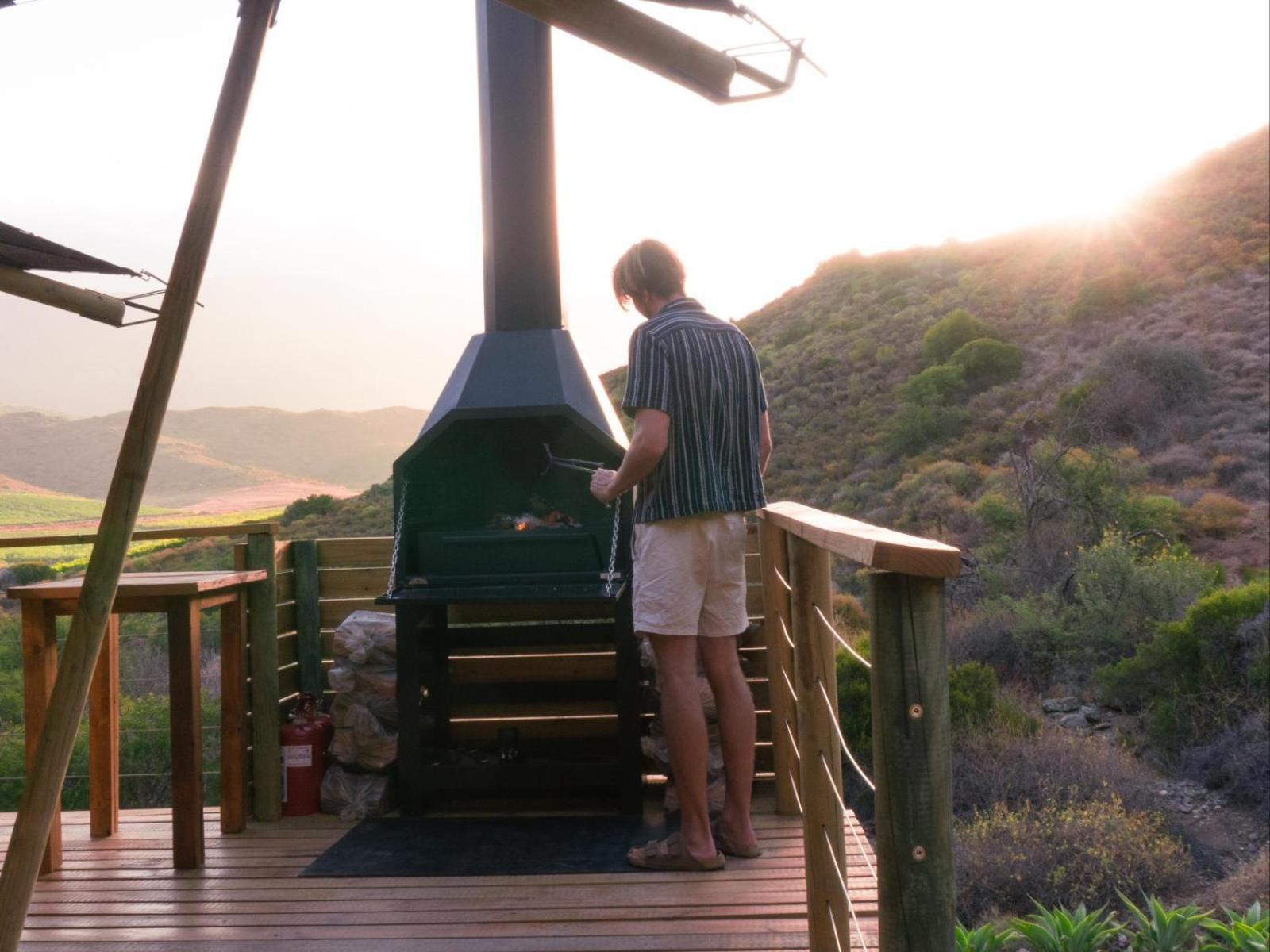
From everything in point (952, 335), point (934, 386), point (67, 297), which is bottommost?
point (67, 297)

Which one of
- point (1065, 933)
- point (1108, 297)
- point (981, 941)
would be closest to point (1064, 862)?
point (1065, 933)

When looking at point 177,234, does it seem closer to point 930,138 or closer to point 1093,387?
point 1093,387

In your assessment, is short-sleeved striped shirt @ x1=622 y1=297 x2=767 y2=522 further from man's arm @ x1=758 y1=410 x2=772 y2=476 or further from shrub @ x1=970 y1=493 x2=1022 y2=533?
shrub @ x1=970 y1=493 x2=1022 y2=533

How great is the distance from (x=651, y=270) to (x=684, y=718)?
4.00 feet

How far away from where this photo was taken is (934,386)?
22.7m

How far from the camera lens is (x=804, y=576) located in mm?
2492

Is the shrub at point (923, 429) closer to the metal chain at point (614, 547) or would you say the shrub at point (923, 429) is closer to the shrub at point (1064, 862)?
the shrub at point (1064, 862)

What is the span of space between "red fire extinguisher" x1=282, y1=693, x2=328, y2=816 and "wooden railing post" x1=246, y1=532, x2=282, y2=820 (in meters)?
0.03

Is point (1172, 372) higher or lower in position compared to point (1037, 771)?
higher

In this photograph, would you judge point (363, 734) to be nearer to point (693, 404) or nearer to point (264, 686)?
point (264, 686)

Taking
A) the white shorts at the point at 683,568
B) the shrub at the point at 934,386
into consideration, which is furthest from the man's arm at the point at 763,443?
the shrub at the point at 934,386

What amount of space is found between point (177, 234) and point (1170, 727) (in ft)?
28.5

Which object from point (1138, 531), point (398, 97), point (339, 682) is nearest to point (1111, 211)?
point (1138, 531)

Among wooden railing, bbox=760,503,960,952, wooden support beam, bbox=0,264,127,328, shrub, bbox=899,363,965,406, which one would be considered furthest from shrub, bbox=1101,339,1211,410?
wooden railing, bbox=760,503,960,952
